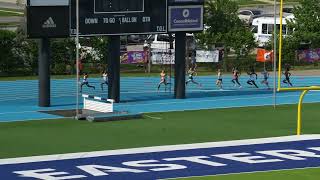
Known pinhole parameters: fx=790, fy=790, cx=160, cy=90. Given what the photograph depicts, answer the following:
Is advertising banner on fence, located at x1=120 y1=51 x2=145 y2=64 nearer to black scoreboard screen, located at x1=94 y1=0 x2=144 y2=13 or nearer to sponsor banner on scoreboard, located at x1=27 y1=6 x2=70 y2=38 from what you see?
black scoreboard screen, located at x1=94 y1=0 x2=144 y2=13

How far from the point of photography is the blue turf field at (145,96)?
3155 centimetres

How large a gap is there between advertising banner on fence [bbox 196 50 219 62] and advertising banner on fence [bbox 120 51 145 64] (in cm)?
385

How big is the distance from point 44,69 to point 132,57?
1660 cm

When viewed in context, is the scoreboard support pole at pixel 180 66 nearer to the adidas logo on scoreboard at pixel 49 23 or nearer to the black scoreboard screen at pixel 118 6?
the black scoreboard screen at pixel 118 6

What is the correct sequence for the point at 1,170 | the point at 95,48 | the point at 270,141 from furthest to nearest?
1. the point at 95,48
2. the point at 270,141
3. the point at 1,170

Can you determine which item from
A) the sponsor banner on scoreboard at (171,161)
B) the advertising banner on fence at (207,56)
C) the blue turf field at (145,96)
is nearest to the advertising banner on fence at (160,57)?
the advertising banner on fence at (207,56)

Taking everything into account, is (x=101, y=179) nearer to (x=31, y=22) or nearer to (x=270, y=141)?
(x=270, y=141)

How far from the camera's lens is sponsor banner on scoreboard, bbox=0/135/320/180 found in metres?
16.6

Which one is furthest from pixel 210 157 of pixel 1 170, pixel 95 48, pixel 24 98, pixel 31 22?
pixel 95 48

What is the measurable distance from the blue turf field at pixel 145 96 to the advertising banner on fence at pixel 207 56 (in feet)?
13.3

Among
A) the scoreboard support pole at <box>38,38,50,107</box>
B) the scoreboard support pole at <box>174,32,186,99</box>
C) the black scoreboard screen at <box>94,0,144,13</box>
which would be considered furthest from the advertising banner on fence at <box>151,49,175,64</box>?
the scoreboard support pole at <box>38,38,50,107</box>

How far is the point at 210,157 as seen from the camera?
18562 millimetres

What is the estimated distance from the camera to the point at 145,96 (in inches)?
1446

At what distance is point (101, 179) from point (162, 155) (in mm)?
3087
